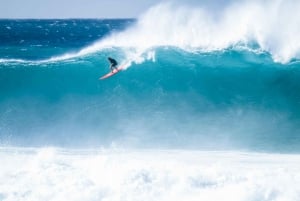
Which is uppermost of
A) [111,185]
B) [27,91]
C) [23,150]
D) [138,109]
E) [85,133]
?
[27,91]

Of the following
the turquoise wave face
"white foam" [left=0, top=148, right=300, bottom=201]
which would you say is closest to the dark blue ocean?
the turquoise wave face

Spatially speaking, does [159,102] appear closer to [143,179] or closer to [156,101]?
[156,101]

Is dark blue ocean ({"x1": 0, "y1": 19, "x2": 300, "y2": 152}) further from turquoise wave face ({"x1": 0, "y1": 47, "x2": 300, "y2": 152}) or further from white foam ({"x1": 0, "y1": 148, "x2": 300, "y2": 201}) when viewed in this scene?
white foam ({"x1": 0, "y1": 148, "x2": 300, "y2": 201})

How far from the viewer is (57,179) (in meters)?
6.71

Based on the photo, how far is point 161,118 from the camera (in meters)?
10.3

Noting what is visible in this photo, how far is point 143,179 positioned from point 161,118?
3.69 m

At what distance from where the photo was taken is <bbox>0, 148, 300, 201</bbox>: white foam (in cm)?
628

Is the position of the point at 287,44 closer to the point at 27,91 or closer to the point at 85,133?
the point at 85,133

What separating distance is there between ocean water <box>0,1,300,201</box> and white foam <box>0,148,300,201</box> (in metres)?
0.02

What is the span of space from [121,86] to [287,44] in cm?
499

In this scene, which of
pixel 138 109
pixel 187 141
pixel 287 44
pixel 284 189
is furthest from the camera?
pixel 287 44

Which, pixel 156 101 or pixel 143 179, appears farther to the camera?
pixel 156 101

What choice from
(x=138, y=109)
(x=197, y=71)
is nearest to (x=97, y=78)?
(x=138, y=109)

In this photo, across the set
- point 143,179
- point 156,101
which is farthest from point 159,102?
point 143,179
